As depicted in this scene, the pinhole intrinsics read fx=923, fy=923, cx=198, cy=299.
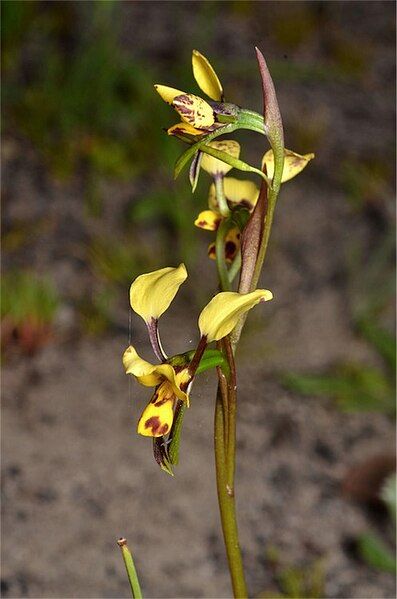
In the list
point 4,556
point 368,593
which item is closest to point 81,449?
point 4,556

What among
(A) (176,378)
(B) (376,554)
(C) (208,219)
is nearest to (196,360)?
(A) (176,378)

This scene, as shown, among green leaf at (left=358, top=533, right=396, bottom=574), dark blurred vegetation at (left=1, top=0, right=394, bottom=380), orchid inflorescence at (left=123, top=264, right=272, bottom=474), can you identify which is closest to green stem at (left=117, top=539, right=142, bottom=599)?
orchid inflorescence at (left=123, top=264, right=272, bottom=474)

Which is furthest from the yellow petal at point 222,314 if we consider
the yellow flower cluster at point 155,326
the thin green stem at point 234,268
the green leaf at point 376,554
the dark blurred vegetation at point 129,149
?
the dark blurred vegetation at point 129,149

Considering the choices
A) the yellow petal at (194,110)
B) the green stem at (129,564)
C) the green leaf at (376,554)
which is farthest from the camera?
the green leaf at (376,554)

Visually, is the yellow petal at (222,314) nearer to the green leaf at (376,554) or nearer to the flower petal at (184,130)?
the flower petal at (184,130)

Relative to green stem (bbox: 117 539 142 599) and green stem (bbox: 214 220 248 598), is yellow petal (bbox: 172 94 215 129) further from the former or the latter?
green stem (bbox: 117 539 142 599)

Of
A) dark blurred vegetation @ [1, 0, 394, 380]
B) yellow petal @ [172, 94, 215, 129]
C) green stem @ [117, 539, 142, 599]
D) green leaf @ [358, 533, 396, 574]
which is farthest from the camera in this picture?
dark blurred vegetation @ [1, 0, 394, 380]

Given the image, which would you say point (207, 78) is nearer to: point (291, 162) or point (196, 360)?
point (291, 162)
